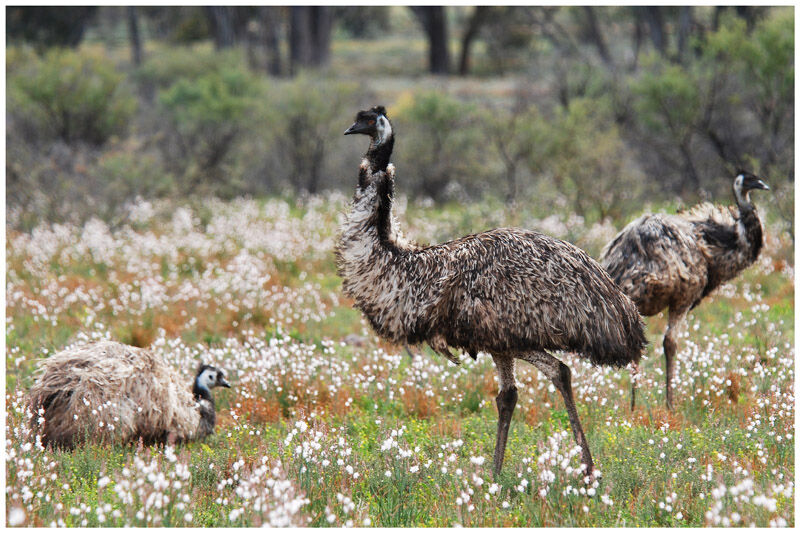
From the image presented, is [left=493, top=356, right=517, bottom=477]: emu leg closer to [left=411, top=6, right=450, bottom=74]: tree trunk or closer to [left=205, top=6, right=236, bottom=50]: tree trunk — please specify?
[left=205, top=6, right=236, bottom=50]: tree trunk

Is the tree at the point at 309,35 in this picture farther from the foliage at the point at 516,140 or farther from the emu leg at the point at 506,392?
the emu leg at the point at 506,392

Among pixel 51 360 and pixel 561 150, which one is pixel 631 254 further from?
pixel 561 150

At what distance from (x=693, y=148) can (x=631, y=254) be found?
1410 centimetres

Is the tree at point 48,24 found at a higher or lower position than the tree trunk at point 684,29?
higher

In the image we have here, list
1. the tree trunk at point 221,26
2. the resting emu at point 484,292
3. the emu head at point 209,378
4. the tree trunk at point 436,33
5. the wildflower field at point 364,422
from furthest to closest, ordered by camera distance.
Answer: the tree trunk at point 436,33 → the tree trunk at point 221,26 → the emu head at point 209,378 → the resting emu at point 484,292 → the wildflower field at point 364,422

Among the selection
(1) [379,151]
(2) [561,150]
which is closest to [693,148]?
(2) [561,150]

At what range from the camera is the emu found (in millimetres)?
5352

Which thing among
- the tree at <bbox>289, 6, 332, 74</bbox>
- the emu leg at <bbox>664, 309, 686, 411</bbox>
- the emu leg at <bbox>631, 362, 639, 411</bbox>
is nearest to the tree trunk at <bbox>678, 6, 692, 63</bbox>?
the tree at <bbox>289, 6, 332, 74</bbox>

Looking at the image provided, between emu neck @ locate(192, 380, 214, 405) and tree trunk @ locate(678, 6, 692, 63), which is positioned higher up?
tree trunk @ locate(678, 6, 692, 63)

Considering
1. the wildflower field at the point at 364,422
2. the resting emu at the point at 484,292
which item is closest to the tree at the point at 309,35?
the wildflower field at the point at 364,422

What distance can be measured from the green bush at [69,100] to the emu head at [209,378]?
14210mm

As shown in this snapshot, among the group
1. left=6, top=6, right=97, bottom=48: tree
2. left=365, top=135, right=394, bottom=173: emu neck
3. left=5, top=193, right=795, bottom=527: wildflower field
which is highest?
left=6, top=6, right=97, bottom=48: tree

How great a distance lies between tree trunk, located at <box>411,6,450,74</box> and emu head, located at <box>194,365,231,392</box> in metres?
38.2

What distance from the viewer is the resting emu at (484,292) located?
4.74m
